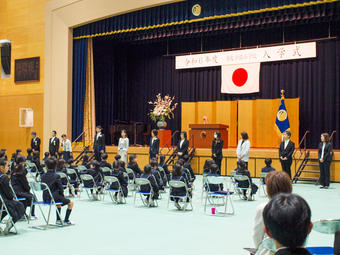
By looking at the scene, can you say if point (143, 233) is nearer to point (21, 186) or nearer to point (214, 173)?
point (21, 186)

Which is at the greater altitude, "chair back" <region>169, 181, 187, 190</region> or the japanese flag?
the japanese flag

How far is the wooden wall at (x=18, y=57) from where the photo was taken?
18750 millimetres

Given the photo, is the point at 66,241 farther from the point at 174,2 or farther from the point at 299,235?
the point at 174,2

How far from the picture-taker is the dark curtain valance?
12.9 metres

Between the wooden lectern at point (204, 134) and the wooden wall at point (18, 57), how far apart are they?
7595mm

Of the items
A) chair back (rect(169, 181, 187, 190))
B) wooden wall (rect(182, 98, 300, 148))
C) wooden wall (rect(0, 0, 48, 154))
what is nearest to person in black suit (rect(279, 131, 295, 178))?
wooden wall (rect(182, 98, 300, 148))

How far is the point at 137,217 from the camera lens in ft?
23.4

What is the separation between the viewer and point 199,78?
19.3m

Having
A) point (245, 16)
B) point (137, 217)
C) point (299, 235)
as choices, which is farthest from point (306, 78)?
point (299, 235)

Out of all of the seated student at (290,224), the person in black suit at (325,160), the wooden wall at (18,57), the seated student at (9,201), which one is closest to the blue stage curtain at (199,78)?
A: the wooden wall at (18,57)

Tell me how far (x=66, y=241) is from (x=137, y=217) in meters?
1.91

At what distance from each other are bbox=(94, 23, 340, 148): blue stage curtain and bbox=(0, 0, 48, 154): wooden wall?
2.79 m

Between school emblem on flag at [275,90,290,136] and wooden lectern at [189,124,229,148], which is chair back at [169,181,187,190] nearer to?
wooden lectern at [189,124,229,148]

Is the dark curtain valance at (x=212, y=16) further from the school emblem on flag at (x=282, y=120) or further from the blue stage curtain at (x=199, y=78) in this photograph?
the school emblem on flag at (x=282, y=120)
